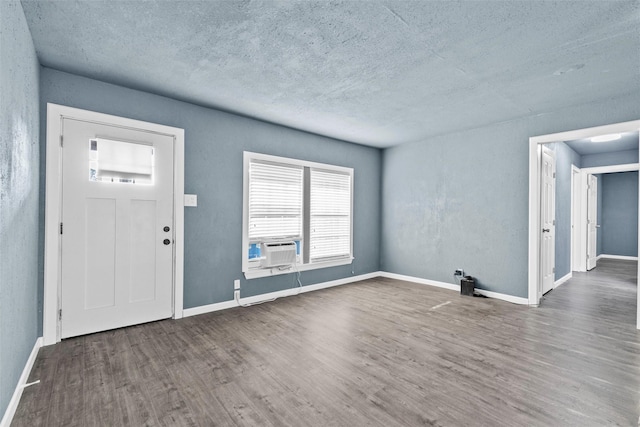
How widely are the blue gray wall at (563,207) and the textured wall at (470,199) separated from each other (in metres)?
1.41

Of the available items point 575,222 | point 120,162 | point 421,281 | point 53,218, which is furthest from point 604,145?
point 53,218

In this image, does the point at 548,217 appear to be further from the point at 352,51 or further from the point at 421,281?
the point at 352,51

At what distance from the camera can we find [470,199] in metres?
4.92

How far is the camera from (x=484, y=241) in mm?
4762

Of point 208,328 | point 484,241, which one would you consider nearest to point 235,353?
point 208,328

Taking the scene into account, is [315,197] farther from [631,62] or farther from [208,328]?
[631,62]

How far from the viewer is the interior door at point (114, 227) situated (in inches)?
118

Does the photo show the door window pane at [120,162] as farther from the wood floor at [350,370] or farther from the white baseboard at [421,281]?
the white baseboard at [421,281]

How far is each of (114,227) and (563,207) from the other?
707 centimetres

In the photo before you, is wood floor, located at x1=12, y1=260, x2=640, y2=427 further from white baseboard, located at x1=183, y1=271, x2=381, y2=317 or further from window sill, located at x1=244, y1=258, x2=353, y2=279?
window sill, located at x1=244, y1=258, x2=353, y2=279

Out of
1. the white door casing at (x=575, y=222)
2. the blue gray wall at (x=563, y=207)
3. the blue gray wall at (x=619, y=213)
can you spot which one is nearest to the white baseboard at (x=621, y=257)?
the blue gray wall at (x=619, y=213)

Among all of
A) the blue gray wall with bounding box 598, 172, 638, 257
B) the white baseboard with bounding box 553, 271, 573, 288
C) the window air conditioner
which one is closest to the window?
the window air conditioner

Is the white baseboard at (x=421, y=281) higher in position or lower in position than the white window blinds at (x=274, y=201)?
lower

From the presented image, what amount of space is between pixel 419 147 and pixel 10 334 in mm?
5621
